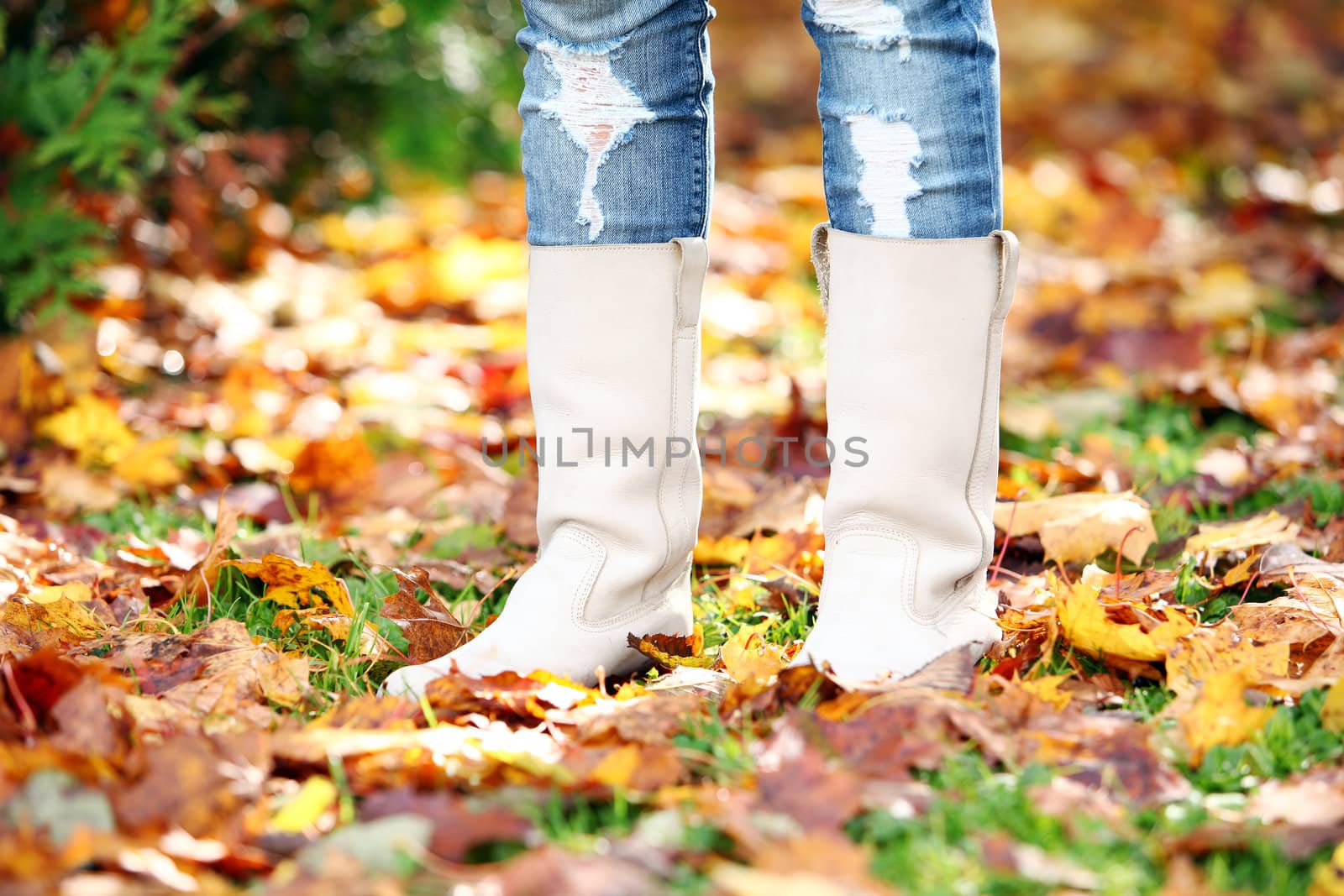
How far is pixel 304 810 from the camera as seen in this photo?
960mm

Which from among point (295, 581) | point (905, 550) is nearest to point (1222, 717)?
point (905, 550)

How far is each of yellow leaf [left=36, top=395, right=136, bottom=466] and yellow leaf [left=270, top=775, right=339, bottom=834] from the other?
1314 millimetres

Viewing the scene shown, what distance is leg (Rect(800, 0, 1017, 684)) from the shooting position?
3.92ft

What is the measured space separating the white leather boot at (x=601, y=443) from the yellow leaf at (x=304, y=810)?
310 mm

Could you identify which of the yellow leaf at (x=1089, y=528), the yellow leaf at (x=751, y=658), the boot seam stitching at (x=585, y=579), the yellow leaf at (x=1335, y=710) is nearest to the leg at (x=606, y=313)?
the boot seam stitching at (x=585, y=579)

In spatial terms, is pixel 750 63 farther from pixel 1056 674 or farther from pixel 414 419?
pixel 1056 674

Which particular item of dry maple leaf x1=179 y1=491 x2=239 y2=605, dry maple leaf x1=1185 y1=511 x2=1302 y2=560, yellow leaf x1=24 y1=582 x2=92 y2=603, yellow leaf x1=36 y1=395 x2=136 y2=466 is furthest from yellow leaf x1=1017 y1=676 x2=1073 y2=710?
yellow leaf x1=36 y1=395 x2=136 y2=466

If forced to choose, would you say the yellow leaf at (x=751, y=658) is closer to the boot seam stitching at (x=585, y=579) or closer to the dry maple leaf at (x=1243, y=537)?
the boot seam stitching at (x=585, y=579)

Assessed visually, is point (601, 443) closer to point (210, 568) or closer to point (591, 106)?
point (591, 106)

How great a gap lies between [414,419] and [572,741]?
136cm

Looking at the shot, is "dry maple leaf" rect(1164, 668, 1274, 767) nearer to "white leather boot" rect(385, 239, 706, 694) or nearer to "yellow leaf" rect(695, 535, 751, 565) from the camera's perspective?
"white leather boot" rect(385, 239, 706, 694)

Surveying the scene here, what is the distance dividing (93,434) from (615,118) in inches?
50.7

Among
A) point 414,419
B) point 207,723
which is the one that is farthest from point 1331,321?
point 207,723

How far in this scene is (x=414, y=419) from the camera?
2.39 meters
